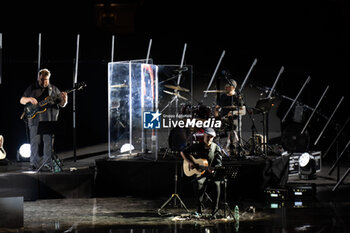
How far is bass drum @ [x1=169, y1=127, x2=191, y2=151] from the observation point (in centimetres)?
1238

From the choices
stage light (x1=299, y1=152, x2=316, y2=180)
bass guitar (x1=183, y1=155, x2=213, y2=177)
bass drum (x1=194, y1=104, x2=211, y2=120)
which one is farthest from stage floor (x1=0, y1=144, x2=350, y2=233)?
bass drum (x1=194, y1=104, x2=211, y2=120)

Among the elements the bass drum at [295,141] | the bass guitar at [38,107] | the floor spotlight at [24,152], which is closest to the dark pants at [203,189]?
the bass guitar at [38,107]

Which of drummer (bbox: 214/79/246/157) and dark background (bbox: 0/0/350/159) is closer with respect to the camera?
drummer (bbox: 214/79/246/157)

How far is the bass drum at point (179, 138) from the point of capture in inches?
488

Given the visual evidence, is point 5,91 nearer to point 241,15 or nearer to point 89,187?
point 89,187

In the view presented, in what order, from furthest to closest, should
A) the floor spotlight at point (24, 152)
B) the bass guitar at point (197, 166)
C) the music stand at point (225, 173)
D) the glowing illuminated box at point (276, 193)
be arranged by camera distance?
1. the floor spotlight at point (24, 152)
2. the glowing illuminated box at point (276, 193)
3. the bass guitar at point (197, 166)
4. the music stand at point (225, 173)

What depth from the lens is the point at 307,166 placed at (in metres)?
13.7

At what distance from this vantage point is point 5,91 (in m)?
15.5

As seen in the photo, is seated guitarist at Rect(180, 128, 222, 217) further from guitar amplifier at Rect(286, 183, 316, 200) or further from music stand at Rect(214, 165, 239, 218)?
guitar amplifier at Rect(286, 183, 316, 200)

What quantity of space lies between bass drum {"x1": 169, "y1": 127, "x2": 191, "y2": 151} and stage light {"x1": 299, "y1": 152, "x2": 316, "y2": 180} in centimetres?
319

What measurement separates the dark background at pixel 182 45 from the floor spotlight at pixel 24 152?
2104 mm

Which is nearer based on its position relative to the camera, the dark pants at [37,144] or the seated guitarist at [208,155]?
the seated guitarist at [208,155]

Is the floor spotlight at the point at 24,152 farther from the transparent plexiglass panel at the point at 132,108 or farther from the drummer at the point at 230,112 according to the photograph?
the drummer at the point at 230,112

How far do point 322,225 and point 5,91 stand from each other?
992cm
